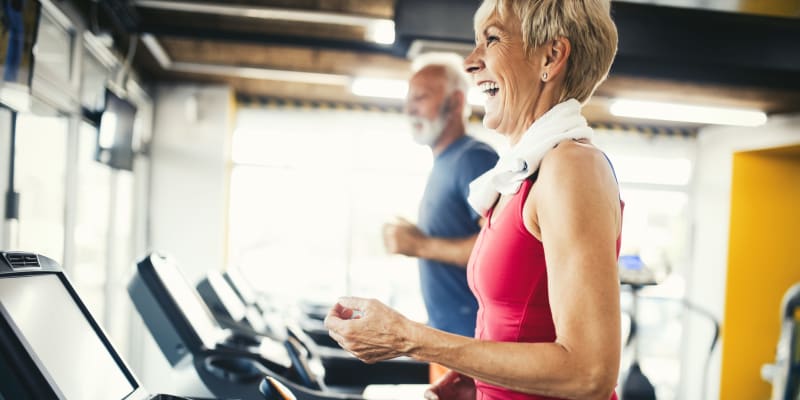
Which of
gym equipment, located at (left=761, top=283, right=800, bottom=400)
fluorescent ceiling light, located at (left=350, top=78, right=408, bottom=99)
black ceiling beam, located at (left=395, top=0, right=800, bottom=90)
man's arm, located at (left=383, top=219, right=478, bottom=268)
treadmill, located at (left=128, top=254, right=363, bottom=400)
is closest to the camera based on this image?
treadmill, located at (left=128, top=254, right=363, bottom=400)

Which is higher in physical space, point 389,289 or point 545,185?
point 545,185

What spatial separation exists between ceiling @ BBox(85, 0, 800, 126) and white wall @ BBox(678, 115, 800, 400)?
160cm

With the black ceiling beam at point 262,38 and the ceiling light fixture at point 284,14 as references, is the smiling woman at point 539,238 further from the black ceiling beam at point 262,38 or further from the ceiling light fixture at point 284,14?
the black ceiling beam at point 262,38

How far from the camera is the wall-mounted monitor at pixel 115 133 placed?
11.9 feet

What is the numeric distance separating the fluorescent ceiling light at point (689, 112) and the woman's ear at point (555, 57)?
4972mm

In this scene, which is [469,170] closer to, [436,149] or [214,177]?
[436,149]

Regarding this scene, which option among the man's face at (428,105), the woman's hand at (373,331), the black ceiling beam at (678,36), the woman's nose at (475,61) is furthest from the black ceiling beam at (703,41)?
the woman's hand at (373,331)

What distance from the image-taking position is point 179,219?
5.99m

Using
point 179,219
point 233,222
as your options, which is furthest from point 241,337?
point 233,222

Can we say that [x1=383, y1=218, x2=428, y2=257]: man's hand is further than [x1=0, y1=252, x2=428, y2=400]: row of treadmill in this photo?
Yes

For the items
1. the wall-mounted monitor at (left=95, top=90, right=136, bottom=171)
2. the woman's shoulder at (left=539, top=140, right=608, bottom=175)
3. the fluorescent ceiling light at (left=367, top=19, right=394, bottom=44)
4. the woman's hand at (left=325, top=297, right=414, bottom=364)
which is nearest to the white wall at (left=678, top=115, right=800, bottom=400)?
the fluorescent ceiling light at (left=367, top=19, right=394, bottom=44)

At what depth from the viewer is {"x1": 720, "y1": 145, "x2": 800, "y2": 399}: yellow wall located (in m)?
6.58

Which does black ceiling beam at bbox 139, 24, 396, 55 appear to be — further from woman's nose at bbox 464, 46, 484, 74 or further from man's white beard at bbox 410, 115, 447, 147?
woman's nose at bbox 464, 46, 484, 74

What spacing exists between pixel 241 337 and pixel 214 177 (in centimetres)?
359
